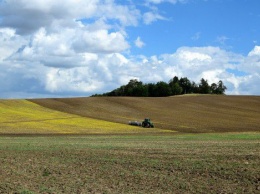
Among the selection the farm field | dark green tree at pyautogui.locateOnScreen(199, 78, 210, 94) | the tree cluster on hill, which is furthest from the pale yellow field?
dark green tree at pyautogui.locateOnScreen(199, 78, 210, 94)

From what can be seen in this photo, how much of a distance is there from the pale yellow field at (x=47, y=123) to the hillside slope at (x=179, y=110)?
14.7 feet

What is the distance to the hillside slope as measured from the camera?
71750mm

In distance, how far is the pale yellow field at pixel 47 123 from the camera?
58.5 meters

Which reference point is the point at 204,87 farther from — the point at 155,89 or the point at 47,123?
the point at 47,123

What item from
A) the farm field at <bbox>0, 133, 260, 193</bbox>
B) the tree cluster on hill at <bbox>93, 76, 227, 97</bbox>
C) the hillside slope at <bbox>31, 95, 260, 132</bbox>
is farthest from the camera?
the tree cluster on hill at <bbox>93, 76, 227, 97</bbox>

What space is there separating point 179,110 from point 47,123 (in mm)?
33424

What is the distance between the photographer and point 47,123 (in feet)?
213

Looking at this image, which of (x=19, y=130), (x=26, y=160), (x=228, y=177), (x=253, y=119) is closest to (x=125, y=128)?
(x=19, y=130)

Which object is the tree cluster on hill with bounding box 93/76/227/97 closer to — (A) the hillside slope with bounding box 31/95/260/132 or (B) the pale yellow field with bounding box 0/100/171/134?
(A) the hillside slope with bounding box 31/95/260/132

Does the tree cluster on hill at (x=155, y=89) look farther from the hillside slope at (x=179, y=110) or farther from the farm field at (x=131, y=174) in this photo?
the farm field at (x=131, y=174)

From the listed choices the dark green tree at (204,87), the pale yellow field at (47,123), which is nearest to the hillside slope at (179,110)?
the pale yellow field at (47,123)

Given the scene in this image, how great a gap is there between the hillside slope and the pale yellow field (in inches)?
177

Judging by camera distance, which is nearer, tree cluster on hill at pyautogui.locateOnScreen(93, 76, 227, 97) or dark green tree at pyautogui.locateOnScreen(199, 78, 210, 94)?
tree cluster on hill at pyautogui.locateOnScreen(93, 76, 227, 97)

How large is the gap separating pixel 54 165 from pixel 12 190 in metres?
6.13
